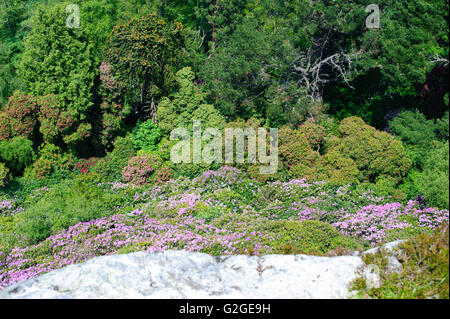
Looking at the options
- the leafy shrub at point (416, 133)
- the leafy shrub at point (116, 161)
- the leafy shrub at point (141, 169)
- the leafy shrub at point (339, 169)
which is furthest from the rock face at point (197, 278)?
the leafy shrub at point (116, 161)

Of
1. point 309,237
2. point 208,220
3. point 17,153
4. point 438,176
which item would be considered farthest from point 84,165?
point 438,176

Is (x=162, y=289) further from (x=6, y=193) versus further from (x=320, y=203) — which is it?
(x=6, y=193)

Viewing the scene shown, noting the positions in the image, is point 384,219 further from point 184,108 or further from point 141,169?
point 184,108

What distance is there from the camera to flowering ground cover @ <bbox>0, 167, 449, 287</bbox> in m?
7.96

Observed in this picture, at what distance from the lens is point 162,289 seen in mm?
5367

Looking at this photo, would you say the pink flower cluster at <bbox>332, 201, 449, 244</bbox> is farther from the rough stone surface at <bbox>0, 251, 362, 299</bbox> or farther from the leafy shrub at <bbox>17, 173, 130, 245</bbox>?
the leafy shrub at <bbox>17, 173, 130, 245</bbox>

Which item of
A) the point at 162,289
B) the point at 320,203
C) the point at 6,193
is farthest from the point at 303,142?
the point at 6,193

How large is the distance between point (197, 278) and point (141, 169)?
23.5 feet

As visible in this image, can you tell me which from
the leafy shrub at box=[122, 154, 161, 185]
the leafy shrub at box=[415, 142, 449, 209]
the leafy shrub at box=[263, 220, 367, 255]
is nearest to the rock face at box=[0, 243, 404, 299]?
the leafy shrub at box=[415, 142, 449, 209]

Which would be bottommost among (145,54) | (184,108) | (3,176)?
(3,176)

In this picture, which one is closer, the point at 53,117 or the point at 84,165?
the point at 53,117

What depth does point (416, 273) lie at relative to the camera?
5.33m

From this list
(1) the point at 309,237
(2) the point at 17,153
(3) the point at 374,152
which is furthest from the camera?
(2) the point at 17,153
